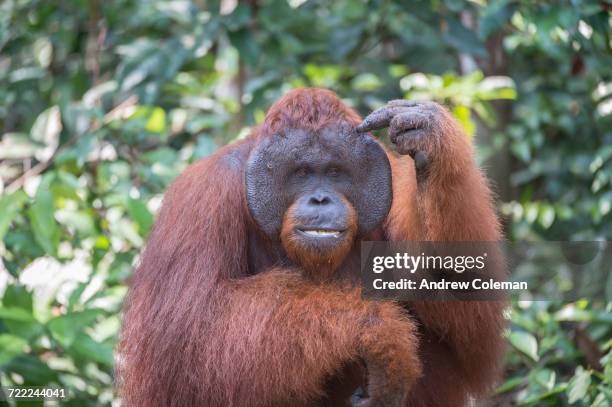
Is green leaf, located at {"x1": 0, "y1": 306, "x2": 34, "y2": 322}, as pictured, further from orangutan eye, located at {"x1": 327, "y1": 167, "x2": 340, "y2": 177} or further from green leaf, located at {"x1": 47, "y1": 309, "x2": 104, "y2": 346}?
orangutan eye, located at {"x1": 327, "y1": 167, "x2": 340, "y2": 177}

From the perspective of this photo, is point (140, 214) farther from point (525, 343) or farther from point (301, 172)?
point (525, 343)

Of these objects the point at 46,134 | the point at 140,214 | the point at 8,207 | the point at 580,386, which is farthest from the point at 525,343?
the point at 46,134

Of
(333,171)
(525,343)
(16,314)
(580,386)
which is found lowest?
(525,343)

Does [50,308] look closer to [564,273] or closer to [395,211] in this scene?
[395,211]

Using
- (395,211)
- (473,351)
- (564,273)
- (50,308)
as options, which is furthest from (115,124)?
(564,273)

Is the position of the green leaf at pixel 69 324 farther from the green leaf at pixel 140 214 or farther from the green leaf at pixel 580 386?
the green leaf at pixel 580 386

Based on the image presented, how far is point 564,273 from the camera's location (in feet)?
20.2

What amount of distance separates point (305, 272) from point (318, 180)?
392 mm

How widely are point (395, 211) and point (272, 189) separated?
0.62 m

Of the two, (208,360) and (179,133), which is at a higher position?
(208,360)

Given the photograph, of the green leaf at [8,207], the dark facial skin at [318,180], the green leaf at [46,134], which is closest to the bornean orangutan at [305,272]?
the dark facial skin at [318,180]

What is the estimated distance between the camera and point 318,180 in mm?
3701

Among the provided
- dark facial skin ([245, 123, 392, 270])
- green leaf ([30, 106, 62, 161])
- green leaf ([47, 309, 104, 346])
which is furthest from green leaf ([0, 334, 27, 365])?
green leaf ([30, 106, 62, 161])

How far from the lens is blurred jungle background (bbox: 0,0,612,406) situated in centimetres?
464
